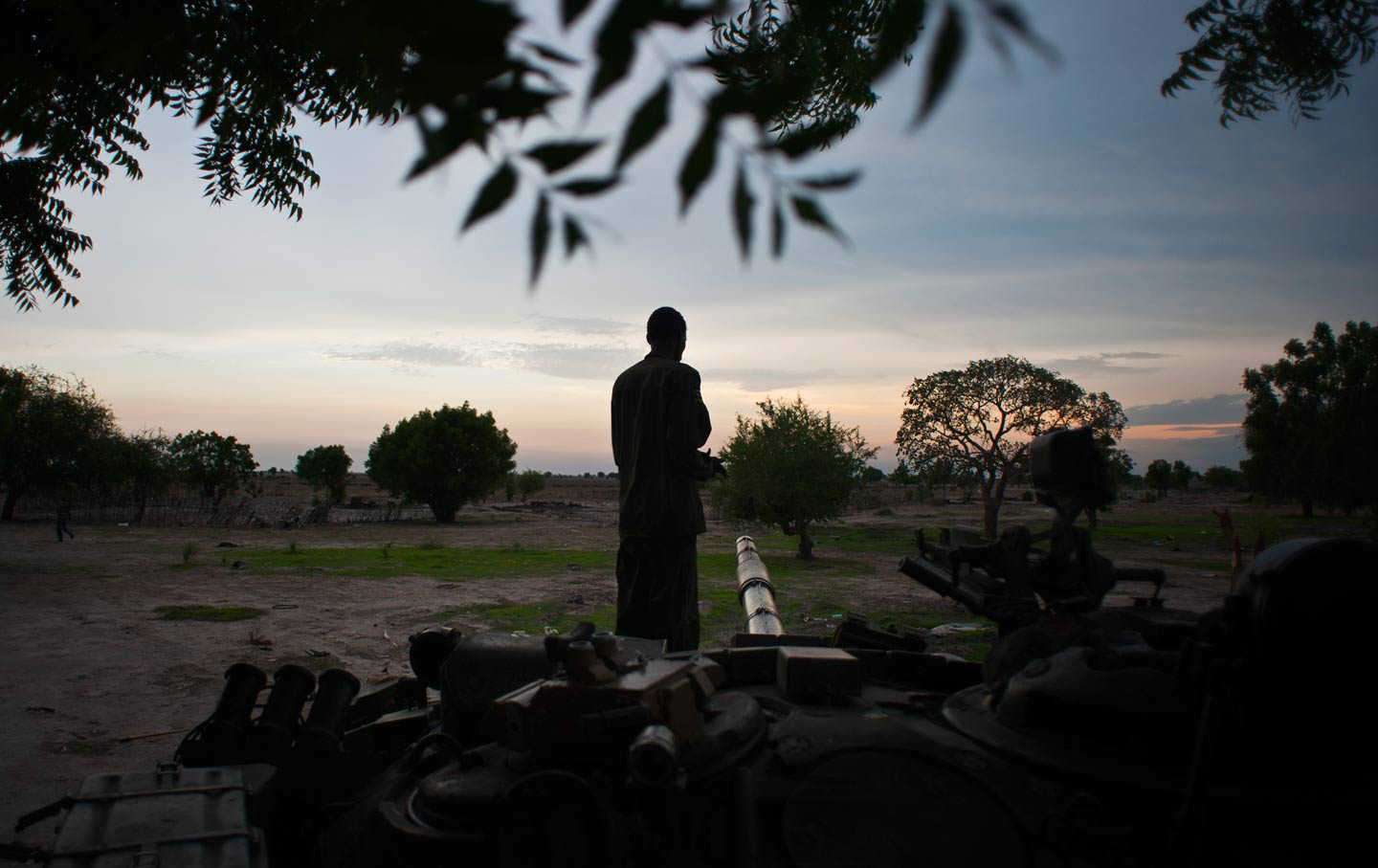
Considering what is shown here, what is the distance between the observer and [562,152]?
59.4 inches

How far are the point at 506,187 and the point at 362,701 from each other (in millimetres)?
3952

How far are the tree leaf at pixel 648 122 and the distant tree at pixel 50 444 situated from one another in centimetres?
4568

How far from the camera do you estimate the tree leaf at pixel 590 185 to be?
153 cm

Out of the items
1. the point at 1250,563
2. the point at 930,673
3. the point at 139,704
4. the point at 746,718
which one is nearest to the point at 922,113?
the point at 1250,563

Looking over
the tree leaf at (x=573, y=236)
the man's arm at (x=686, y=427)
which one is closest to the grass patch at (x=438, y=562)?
the man's arm at (x=686, y=427)

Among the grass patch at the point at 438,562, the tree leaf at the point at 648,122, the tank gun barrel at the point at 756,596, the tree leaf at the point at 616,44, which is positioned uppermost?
the tree leaf at the point at 616,44

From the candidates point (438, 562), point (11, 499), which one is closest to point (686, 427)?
point (438, 562)

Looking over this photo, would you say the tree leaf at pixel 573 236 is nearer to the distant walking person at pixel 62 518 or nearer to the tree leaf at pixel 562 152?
the tree leaf at pixel 562 152

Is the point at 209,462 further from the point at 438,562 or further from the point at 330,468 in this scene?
the point at 438,562

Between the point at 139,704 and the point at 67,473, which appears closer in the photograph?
the point at 139,704

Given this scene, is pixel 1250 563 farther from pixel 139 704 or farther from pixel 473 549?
pixel 473 549

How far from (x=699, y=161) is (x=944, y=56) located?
1.41 ft

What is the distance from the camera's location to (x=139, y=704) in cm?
787

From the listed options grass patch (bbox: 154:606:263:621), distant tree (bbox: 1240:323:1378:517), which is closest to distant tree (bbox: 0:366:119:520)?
grass patch (bbox: 154:606:263:621)
